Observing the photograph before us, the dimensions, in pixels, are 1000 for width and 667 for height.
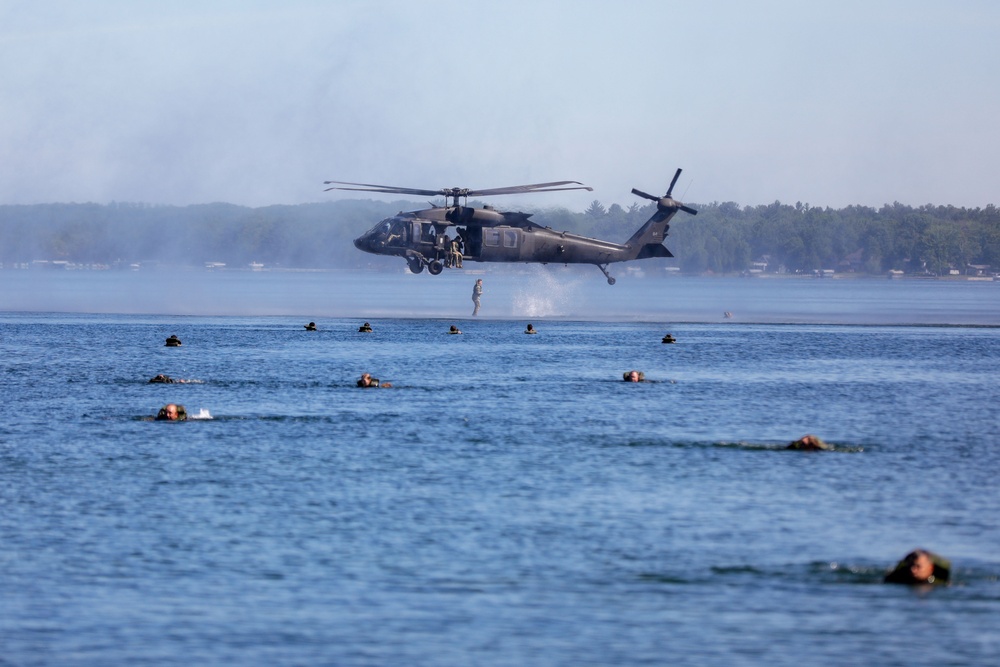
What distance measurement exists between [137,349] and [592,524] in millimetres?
51220

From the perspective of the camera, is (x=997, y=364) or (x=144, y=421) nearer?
(x=144, y=421)

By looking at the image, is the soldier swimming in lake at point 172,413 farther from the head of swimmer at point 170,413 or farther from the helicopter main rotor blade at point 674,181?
the helicopter main rotor blade at point 674,181

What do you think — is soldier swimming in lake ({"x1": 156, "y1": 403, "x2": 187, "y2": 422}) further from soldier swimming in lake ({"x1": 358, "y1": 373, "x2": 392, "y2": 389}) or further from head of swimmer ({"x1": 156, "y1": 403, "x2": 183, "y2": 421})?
soldier swimming in lake ({"x1": 358, "y1": 373, "x2": 392, "y2": 389})

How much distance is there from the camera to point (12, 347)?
72812 mm

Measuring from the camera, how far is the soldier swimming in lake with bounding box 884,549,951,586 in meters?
19.0

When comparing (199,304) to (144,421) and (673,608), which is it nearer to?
(144,421)

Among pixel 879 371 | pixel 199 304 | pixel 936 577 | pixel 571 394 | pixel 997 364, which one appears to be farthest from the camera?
pixel 199 304

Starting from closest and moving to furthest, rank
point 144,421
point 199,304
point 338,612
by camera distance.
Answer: point 338,612
point 144,421
point 199,304

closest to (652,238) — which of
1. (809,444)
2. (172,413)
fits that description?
(172,413)

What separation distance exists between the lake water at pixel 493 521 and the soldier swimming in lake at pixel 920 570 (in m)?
0.30

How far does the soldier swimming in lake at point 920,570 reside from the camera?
18969mm

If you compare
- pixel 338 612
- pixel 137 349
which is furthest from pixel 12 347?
pixel 338 612

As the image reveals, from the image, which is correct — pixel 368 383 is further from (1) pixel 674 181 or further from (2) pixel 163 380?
(1) pixel 674 181

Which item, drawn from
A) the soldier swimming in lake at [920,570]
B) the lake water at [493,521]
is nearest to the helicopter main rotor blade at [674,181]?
the lake water at [493,521]
